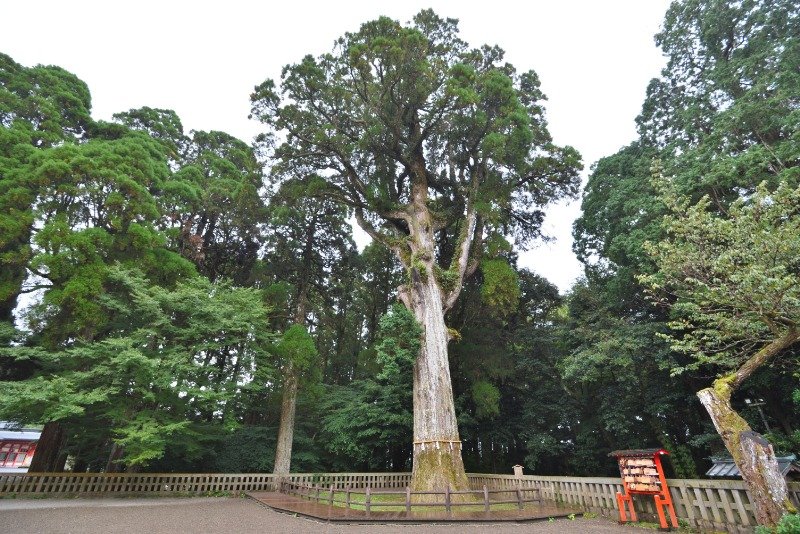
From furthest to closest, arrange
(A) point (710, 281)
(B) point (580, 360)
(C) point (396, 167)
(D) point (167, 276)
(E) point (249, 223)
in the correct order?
(E) point (249, 223), (C) point (396, 167), (D) point (167, 276), (B) point (580, 360), (A) point (710, 281)

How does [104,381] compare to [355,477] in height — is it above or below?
above

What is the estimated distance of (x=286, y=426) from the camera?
13766mm

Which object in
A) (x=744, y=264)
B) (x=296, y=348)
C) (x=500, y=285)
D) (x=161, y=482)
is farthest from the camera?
(x=296, y=348)

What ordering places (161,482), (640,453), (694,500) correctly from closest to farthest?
1. (694,500)
2. (640,453)
3. (161,482)

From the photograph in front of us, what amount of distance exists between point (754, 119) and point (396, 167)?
35.7 feet

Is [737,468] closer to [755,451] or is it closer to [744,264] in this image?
[755,451]

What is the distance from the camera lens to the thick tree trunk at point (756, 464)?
4.54m

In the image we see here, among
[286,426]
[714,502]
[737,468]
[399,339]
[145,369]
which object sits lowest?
[714,502]

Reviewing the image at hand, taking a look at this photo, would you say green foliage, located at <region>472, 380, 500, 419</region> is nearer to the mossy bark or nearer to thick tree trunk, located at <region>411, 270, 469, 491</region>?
the mossy bark

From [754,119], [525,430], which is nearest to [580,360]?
[525,430]

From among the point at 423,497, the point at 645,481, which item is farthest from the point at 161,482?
the point at 645,481

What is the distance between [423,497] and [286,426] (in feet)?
23.7

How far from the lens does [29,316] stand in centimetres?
1200

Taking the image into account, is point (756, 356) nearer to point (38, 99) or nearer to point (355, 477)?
point (355, 477)
